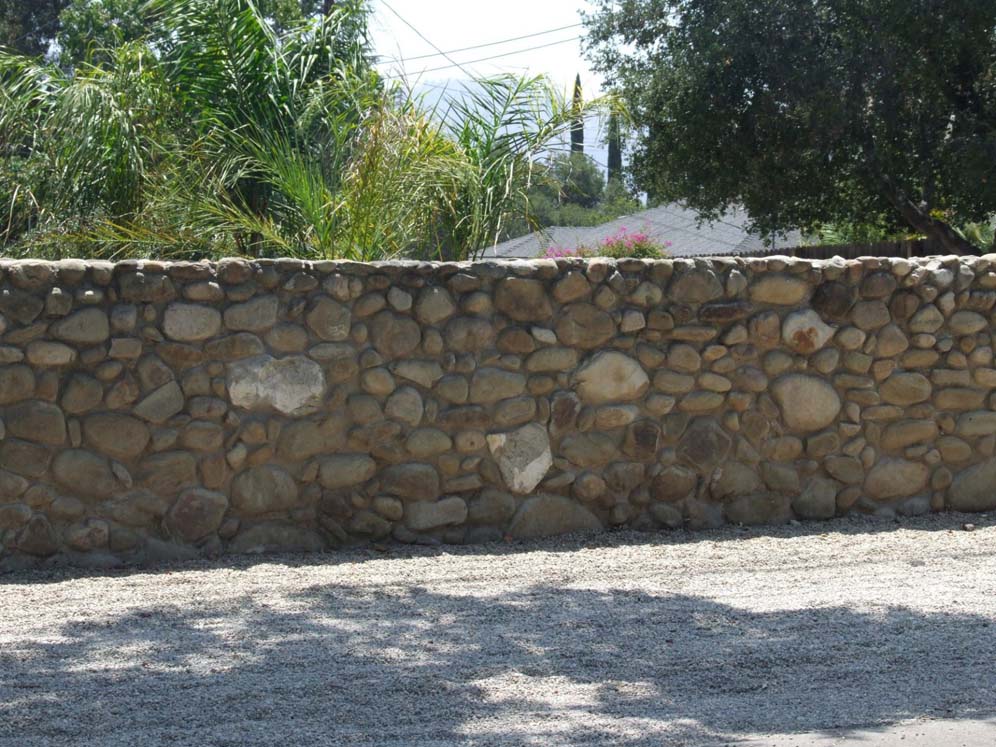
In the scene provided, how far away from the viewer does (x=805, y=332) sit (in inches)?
290

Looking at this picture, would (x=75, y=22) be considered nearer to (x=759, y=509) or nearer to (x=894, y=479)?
(x=759, y=509)

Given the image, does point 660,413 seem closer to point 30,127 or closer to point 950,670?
point 950,670

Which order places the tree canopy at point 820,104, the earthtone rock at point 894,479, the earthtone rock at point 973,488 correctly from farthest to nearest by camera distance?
the tree canopy at point 820,104
the earthtone rock at point 973,488
the earthtone rock at point 894,479

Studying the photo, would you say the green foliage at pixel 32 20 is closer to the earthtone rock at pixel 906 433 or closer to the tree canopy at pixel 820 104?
the tree canopy at pixel 820 104

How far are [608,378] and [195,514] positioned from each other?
238 centimetres

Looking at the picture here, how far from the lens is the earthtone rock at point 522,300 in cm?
693

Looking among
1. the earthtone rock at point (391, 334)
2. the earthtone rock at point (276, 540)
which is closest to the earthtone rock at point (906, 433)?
the earthtone rock at point (391, 334)

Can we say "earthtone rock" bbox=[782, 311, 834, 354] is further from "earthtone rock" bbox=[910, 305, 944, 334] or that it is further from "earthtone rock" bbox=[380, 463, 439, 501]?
"earthtone rock" bbox=[380, 463, 439, 501]

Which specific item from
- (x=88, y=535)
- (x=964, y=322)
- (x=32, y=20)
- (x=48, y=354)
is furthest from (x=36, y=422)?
(x=32, y=20)

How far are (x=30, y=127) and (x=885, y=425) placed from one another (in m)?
6.72

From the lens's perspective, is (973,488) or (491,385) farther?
(973,488)

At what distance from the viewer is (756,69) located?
1454 cm

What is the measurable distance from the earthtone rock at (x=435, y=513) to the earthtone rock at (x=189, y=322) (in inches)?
56.7

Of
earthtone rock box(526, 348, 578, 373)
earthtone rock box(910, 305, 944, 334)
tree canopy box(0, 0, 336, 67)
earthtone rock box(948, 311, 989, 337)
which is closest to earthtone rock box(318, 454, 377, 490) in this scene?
earthtone rock box(526, 348, 578, 373)
